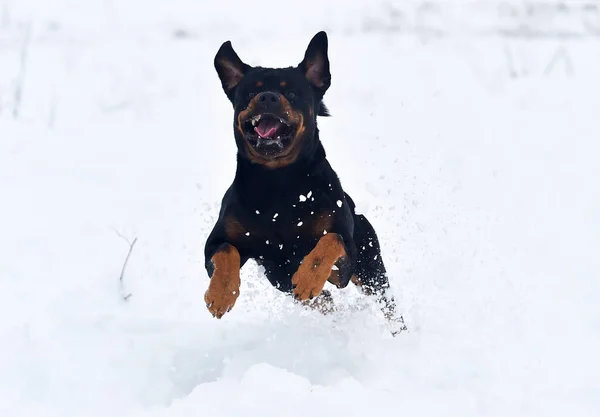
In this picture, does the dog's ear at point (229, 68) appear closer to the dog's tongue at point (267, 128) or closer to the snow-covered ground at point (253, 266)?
the dog's tongue at point (267, 128)

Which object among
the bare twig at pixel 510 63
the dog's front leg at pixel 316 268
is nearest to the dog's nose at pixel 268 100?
the dog's front leg at pixel 316 268

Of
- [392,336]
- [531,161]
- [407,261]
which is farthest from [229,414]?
[531,161]

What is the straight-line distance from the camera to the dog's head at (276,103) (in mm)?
3396

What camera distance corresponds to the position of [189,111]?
897 cm

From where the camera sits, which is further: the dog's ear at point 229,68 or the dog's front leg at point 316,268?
the dog's ear at point 229,68

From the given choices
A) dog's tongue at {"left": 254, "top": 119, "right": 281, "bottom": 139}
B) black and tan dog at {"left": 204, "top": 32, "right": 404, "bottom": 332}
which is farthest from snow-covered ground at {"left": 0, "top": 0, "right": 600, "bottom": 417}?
dog's tongue at {"left": 254, "top": 119, "right": 281, "bottom": 139}

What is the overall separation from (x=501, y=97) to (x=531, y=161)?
6.14 feet

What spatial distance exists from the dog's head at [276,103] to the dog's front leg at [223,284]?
463 mm

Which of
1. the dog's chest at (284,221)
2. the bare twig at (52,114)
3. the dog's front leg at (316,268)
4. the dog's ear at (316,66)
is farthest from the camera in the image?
the bare twig at (52,114)

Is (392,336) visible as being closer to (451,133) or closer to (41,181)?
(41,181)

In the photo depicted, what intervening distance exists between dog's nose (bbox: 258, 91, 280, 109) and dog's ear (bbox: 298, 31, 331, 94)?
1.32 feet

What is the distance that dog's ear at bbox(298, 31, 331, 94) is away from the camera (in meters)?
3.70

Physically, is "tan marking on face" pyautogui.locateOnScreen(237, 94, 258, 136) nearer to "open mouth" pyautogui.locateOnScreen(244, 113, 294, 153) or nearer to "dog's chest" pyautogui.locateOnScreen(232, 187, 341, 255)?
"open mouth" pyautogui.locateOnScreen(244, 113, 294, 153)

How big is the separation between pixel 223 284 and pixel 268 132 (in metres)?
0.68
